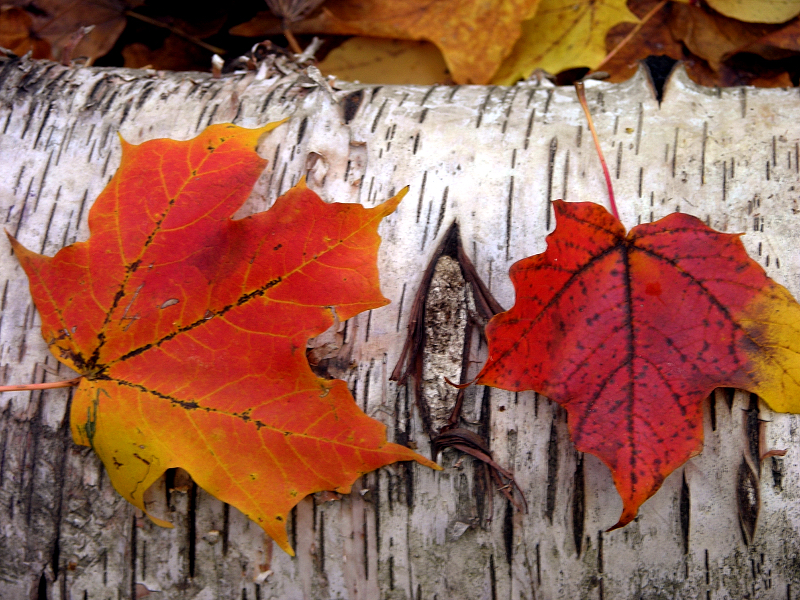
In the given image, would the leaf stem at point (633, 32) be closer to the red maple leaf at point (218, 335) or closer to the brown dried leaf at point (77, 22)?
the red maple leaf at point (218, 335)

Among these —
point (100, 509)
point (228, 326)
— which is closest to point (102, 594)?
point (100, 509)

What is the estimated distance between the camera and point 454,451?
2.79ft

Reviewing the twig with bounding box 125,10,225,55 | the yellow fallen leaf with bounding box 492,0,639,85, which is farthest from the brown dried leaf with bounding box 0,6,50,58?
the yellow fallen leaf with bounding box 492,0,639,85

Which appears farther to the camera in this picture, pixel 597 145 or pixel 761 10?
pixel 761 10

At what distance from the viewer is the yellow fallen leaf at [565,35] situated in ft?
4.72

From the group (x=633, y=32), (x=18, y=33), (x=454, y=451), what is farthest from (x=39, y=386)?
(x=633, y=32)

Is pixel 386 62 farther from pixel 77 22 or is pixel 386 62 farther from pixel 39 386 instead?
pixel 39 386

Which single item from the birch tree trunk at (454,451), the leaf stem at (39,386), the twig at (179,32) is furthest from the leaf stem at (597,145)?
the twig at (179,32)

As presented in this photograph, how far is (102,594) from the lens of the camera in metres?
0.89

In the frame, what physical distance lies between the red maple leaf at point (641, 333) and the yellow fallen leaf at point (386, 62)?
3.00ft

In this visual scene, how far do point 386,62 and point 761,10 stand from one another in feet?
3.50

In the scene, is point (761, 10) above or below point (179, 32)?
below

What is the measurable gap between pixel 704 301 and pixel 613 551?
454mm

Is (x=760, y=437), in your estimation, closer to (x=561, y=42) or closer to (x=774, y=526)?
(x=774, y=526)
